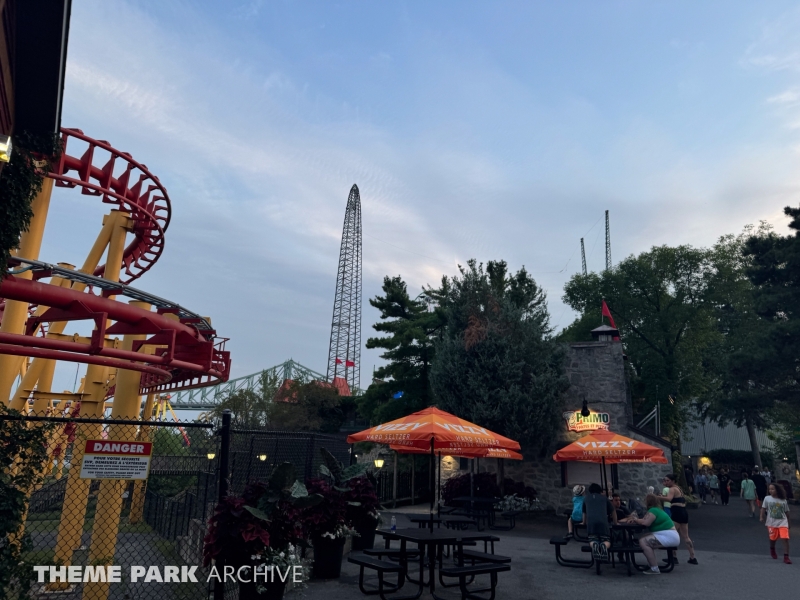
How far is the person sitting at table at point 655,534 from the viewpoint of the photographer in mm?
9344

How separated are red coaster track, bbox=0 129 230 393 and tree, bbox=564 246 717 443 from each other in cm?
2749

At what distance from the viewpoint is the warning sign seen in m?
5.74

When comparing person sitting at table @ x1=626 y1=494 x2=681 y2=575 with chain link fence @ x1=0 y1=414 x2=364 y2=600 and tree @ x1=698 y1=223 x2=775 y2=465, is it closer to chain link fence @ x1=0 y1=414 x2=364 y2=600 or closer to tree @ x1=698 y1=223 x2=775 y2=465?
chain link fence @ x1=0 y1=414 x2=364 y2=600

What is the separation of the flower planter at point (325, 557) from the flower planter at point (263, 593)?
2.19m

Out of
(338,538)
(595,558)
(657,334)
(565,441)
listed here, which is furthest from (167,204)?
(657,334)

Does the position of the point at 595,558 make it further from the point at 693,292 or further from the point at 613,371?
the point at 693,292

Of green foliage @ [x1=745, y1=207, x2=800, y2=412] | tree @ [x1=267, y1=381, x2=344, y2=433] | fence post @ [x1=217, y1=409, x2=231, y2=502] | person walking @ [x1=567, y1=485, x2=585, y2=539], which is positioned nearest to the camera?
fence post @ [x1=217, y1=409, x2=231, y2=502]

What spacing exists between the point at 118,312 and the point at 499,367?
11997mm

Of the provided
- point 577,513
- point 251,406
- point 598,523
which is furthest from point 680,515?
point 251,406

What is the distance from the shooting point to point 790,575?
9.60 meters

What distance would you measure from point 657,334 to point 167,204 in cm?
3066

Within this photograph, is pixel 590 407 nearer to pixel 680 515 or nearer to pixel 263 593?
pixel 680 515

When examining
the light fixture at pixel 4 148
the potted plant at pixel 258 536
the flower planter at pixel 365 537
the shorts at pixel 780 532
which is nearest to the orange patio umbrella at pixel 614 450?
the shorts at pixel 780 532

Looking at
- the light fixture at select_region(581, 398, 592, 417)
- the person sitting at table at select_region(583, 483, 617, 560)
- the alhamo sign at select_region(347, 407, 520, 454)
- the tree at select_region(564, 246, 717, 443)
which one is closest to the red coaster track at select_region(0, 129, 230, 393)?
the alhamo sign at select_region(347, 407, 520, 454)
